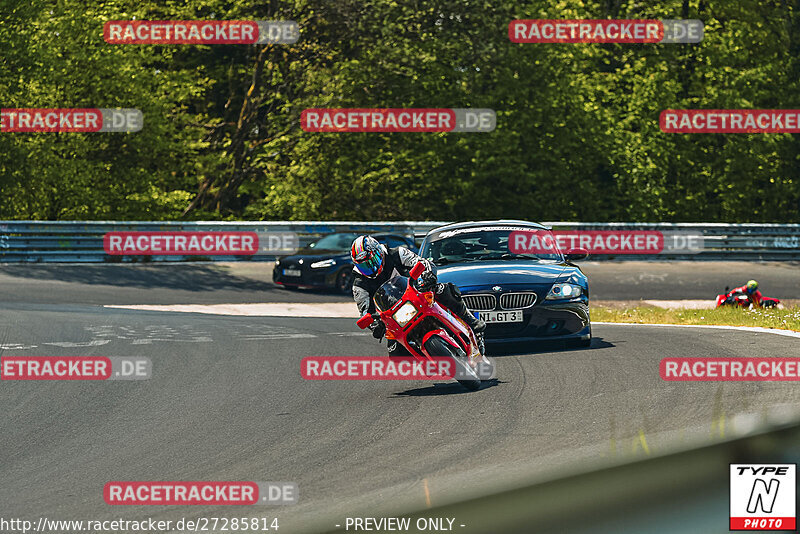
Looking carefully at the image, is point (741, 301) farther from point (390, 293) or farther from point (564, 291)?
point (390, 293)

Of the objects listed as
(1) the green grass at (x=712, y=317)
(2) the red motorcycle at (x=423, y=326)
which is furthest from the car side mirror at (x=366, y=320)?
(1) the green grass at (x=712, y=317)

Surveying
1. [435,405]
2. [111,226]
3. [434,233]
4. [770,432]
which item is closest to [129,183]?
[111,226]

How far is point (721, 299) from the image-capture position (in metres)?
19.6

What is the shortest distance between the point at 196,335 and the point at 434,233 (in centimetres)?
370

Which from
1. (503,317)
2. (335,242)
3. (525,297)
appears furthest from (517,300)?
(335,242)

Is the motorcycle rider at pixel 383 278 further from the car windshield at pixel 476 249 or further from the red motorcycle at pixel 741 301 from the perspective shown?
the red motorcycle at pixel 741 301

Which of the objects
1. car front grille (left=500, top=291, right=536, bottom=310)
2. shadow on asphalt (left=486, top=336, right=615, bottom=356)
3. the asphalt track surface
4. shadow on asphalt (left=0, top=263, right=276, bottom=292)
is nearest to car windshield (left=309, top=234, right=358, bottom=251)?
shadow on asphalt (left=0, top=263, right=276, bottom=292)

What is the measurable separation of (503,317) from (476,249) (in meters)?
1.64

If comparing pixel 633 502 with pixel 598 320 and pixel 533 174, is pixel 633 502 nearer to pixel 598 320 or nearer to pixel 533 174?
pixel 598 320

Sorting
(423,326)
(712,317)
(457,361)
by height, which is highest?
(712,317)

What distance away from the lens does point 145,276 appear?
24.8m

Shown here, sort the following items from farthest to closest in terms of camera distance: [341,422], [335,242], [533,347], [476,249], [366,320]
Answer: [335,242] < [476,249] < [533,347] < [366,320] < [341,422]

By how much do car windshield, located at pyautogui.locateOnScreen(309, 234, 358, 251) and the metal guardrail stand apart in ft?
4.93

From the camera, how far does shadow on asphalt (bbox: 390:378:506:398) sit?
972cm
